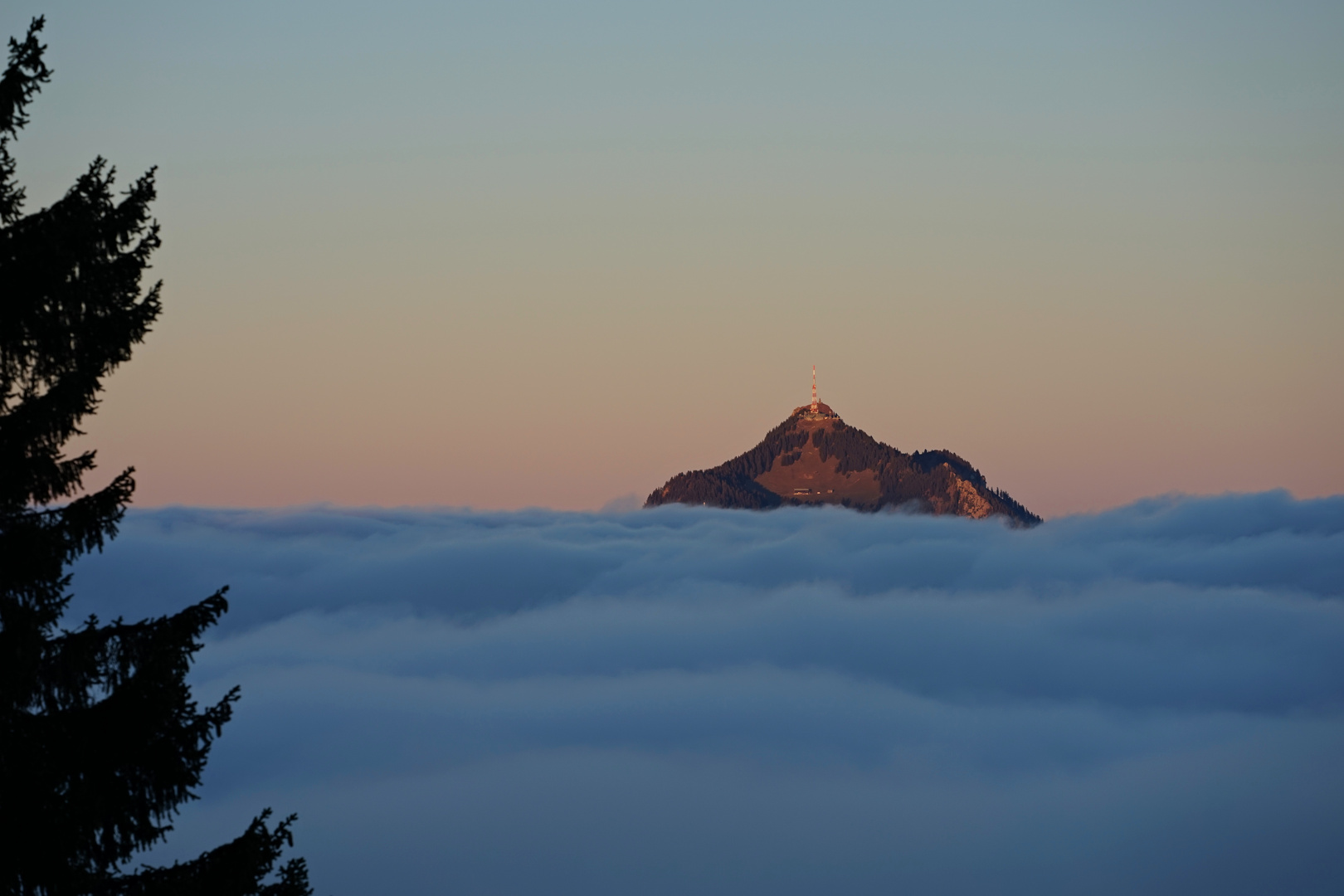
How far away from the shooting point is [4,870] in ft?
51.0

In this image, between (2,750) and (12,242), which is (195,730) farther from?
(12,242)

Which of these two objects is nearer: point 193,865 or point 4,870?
point 4,870

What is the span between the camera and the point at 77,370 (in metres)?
16.1

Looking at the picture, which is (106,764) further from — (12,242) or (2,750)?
(12,242)

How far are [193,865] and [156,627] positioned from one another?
112 inches

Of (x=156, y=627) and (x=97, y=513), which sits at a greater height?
(x=97, y=513)

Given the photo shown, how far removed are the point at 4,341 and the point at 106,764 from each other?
15.9ft

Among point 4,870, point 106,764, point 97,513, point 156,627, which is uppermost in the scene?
point 97,513

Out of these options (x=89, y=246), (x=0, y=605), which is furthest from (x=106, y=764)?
(x=89, y=246)

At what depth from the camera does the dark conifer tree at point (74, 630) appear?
1561 cm

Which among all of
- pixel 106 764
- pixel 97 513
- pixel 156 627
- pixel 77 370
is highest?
pixel 77 370

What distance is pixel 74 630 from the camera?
16.2 metres

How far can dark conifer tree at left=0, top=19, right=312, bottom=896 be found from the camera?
15.6 m

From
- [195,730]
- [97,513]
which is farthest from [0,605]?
[195,730]
